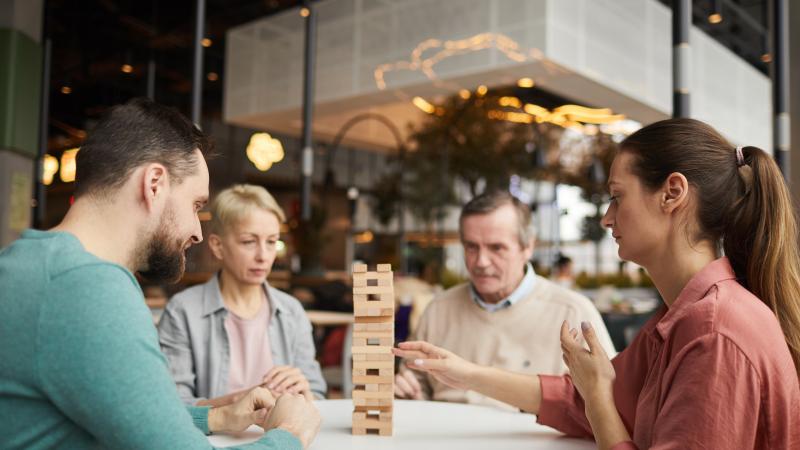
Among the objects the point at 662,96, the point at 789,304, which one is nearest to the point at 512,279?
the point at 789,304

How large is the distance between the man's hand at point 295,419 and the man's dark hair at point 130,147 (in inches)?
20.3

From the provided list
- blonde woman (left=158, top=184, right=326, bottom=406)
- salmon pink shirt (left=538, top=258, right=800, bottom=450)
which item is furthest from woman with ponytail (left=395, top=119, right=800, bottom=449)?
blonde woman (left=158, top=184, right=326, bottom=406)

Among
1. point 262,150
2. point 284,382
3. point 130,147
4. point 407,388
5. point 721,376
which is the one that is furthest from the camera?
point 262,150

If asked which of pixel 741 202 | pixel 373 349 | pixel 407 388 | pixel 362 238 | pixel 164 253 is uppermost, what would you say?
pixel 362 238

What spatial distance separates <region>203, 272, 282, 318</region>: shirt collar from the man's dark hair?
1245 millimetres

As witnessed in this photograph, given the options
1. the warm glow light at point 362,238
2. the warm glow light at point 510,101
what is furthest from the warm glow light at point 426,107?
the warm glow light at point 362,238

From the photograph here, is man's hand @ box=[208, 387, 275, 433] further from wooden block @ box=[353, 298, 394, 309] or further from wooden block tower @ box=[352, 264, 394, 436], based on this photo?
wooden block @ box=[353, 298, 394, 309]

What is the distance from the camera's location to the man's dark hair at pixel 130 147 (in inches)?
49.8

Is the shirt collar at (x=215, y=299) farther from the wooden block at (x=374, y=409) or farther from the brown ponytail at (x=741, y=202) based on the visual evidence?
the brown ponytail at (x=741, y=202)

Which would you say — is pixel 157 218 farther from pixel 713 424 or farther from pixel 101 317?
pixel 713 424

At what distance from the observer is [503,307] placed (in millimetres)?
2723

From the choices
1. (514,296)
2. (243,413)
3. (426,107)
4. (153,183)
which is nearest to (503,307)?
(514,296)

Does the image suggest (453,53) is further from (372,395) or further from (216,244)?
(372,395)

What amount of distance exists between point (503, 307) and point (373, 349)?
1.20 m
